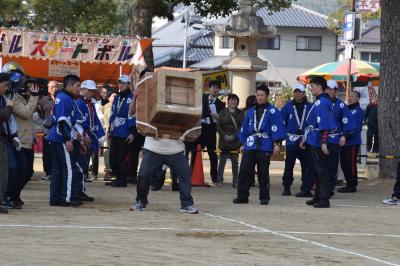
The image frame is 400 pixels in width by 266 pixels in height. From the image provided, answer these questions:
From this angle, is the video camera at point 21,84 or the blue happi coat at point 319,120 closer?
the video camera at point 21,84

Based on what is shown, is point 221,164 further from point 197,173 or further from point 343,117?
point 343,117

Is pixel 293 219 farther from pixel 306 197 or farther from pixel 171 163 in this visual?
pixel 306 197

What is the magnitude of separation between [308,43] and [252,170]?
5847 centimetres

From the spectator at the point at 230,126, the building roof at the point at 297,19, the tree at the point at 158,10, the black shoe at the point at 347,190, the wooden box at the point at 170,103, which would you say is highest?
the building roof at the point at 297,19

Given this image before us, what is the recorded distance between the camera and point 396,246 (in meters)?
10.8

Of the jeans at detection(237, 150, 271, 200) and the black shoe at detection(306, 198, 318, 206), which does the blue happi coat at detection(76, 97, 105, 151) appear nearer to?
the jeans at detection(237, 150, 271, 200)

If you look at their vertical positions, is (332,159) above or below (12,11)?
below

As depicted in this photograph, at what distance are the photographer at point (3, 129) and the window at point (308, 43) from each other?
60686 mm

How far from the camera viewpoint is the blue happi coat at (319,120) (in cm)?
1444

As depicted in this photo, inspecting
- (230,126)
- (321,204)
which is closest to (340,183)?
(230,126)

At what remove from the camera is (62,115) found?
13.4 m

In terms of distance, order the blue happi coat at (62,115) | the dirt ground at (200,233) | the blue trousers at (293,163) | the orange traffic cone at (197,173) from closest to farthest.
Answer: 1. the dirt ground at (200,233)
2. the blue happi coat at (62,115)
3. the blue trousers at (293,163)
4. the orange traffic cone at (197,173)

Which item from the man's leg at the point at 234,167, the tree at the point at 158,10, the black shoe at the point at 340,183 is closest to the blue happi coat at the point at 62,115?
the man's leg at the point at 234,167

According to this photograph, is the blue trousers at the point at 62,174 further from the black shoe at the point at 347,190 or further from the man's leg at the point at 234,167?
the black shoe at the point at 347,190
